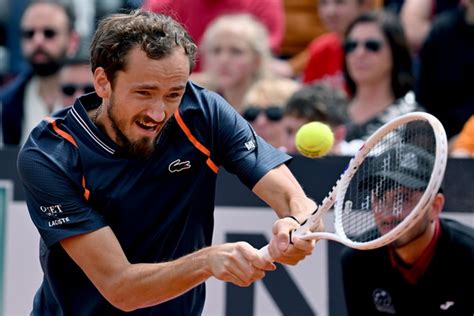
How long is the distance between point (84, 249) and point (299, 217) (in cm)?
83

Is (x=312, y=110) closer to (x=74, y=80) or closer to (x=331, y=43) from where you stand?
(x=331, y=43)

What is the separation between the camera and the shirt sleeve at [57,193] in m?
4.36

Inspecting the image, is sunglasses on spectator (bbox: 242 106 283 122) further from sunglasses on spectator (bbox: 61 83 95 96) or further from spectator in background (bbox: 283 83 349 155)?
sunglasses on spectator (bbox: 61 83 95 96)

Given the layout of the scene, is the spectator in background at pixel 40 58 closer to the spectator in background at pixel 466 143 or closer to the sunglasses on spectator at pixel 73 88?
the sunglasses on spectator at pixel 73 88

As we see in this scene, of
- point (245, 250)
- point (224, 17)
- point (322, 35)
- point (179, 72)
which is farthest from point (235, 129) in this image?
point (322, 35)

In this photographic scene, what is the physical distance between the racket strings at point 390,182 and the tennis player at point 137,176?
0.50m

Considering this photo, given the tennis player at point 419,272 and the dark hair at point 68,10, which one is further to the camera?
the dark hair at point 68,10

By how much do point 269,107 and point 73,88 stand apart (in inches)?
57.2

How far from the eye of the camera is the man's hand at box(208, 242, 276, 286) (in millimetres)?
3973

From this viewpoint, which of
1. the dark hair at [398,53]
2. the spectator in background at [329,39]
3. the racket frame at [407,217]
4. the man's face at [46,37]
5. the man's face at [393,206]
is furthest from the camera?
the spectator in background at [329,39]

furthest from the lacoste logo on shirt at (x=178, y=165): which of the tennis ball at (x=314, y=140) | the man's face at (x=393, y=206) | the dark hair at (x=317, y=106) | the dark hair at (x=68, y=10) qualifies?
the dark hair at (x=68, y=10)

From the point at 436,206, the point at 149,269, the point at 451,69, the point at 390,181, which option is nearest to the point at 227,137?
the point at 149,269

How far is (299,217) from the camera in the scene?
4242 mm

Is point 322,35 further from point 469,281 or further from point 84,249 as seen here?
point 84,249
